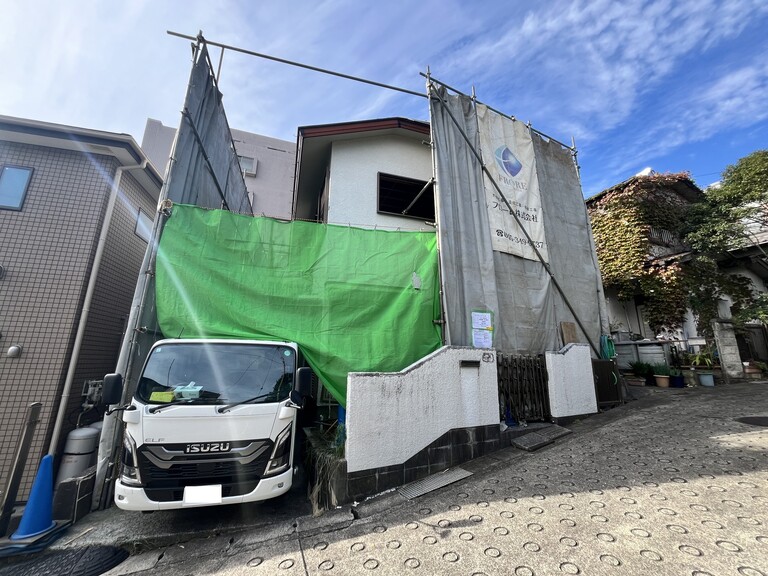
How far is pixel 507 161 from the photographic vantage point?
7500 millimetres

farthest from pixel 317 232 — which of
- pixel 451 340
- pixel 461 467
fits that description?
pixel 461 467

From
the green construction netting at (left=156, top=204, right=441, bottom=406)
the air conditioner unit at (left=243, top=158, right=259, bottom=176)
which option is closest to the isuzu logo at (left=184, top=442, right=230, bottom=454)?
the green construction netting at (left=156, top=204, right=441, bottom=406)

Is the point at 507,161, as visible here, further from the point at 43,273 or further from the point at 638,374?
→ the point at 43,273

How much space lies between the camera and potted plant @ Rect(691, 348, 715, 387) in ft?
28.7

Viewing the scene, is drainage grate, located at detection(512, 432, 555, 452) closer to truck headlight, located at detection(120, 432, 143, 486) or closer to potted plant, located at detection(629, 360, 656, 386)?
truck headlight, located at detection(120, 432, 143, 486)

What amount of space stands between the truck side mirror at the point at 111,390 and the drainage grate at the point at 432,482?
3.49m

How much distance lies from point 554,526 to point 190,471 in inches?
140

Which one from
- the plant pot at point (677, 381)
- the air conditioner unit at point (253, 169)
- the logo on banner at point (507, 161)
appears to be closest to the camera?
the logo on banner at point (507, 161)

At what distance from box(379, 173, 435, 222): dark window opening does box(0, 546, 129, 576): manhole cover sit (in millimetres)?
7482

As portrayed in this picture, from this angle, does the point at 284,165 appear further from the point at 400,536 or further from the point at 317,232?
the point at 400,536

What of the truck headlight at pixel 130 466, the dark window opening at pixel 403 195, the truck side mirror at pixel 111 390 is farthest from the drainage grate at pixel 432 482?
the dark window opening at pixel 403 195

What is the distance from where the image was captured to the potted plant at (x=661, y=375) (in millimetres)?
8836

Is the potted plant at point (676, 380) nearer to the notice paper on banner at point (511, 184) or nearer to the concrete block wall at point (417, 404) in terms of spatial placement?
the notice paper on banner at point (511, 184)

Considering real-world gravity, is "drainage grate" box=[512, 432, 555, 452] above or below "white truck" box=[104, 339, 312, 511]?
below
